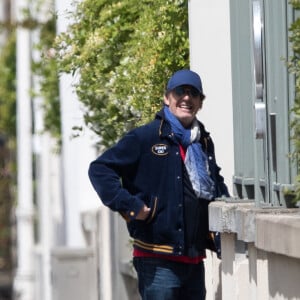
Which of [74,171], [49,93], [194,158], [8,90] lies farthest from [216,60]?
[8,90]

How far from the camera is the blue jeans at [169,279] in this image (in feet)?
26.6

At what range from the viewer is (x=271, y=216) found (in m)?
7.25

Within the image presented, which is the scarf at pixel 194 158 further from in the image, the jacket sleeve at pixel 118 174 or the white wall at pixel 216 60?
the white wall at pixel 216 60

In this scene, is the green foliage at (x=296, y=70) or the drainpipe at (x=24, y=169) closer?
the green foliage at (x=296, y=70)

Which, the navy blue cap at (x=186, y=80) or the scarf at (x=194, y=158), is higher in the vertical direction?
the navy blue cap at (x=186, y=80)

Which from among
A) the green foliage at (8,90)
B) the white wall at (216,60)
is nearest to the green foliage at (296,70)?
the white wall at (216,60)

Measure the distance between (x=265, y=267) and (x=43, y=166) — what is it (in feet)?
63.1

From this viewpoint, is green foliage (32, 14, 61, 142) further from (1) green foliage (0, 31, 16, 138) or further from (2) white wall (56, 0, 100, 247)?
(1) green foliage (0, 31, 16, 138)

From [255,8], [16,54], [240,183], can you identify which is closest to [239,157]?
[240,183]

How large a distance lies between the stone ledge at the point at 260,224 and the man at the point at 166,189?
0.51ft

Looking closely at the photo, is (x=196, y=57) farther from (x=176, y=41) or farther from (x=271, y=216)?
(x=271, y=216)

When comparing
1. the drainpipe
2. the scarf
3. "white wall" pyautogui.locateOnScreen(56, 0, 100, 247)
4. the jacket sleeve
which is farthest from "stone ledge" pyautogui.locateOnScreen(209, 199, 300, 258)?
the drainpipe

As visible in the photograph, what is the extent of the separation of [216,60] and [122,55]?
4.19ft

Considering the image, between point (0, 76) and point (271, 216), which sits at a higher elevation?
point (0, 76)
